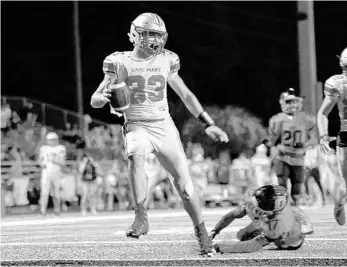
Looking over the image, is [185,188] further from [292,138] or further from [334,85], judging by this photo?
[292,138]

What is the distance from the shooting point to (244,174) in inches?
1077

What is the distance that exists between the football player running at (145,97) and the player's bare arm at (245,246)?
468 mm

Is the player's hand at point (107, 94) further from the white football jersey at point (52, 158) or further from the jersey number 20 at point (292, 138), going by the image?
the white football jersey at point (52, 158)

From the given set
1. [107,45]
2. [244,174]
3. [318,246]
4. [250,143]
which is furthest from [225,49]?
[318,246]

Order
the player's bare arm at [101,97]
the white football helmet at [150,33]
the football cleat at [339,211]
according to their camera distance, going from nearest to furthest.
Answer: the player's bare arm at [101,97]
the white football helmet at [150,33]
the football cleat at [339,211]

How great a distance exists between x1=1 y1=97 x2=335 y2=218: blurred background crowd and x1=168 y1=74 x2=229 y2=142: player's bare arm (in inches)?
544

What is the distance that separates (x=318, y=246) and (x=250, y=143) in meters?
52.6

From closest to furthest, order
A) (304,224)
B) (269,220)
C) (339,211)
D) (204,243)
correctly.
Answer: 1. (204,243)
2. (269,220)
3. (304,224)
4. (339,211)

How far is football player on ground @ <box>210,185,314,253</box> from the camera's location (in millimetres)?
8914

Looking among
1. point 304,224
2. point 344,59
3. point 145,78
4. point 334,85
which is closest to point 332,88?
point 334,85

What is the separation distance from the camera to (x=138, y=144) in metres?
9.08

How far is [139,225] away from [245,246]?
897 millimetres

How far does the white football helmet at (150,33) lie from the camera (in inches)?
356

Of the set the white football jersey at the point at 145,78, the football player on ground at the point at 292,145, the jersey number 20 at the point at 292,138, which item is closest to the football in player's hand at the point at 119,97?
the white football jersey at the point at 145,78
